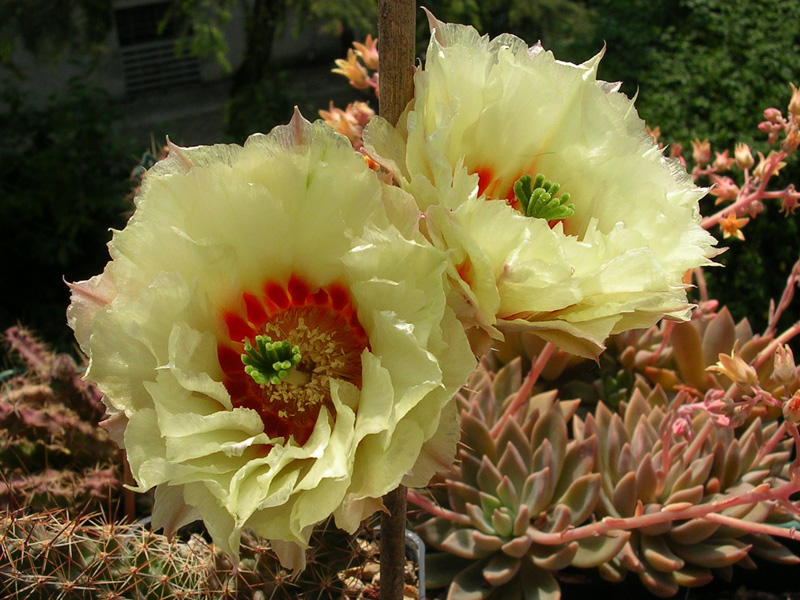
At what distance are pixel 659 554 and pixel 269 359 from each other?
3.12ft

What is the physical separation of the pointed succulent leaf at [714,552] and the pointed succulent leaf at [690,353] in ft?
1.10

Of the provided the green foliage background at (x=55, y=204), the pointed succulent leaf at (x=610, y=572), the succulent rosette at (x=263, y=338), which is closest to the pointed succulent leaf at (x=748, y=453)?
the pointed succulent leaf at (x=610, y=572)

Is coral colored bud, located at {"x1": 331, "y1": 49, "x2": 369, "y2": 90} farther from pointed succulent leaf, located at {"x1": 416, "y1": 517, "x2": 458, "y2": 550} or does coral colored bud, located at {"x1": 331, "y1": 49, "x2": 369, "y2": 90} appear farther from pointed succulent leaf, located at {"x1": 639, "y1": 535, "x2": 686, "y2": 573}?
pointed succulent leaf, located at {"x1": 639, "y1": 535, "x2": 686, "y2": 573}

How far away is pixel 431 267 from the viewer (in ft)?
1.61

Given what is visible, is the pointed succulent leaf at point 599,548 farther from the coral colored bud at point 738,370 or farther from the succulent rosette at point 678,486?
the coral colored bud at point 738,370

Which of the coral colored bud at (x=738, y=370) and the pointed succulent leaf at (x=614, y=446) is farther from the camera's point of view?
the pointed succulent leaf at (x=614, y=446)

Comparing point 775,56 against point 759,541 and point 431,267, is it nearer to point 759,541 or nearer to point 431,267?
point 759,541

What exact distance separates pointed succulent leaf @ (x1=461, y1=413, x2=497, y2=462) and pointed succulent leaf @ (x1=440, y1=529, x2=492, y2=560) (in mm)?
136

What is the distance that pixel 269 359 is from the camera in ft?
1.85

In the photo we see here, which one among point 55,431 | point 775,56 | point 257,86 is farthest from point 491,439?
point 257,86

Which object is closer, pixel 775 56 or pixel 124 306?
pixel 124 306

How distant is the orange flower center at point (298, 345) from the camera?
0.62 metres

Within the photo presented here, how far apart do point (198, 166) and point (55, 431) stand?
0.92 m

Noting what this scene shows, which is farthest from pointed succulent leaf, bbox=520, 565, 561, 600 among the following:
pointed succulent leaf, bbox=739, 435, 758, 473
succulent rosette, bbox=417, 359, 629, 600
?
pointed succulent leaf, bbox=739, 435, 758, 473
